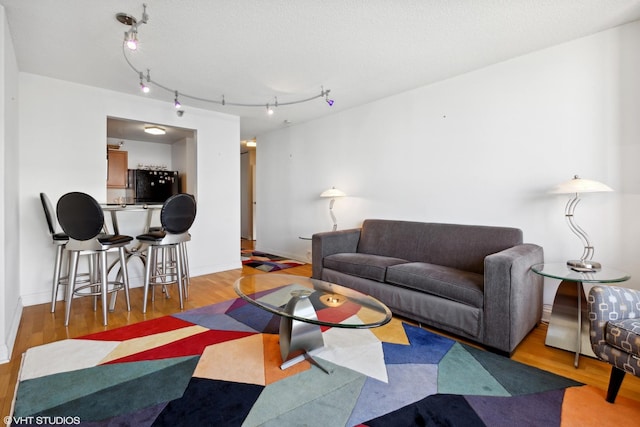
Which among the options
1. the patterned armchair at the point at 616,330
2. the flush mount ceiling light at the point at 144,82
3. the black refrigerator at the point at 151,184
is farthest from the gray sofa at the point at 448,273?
the black refrigerator at the point at 151,184

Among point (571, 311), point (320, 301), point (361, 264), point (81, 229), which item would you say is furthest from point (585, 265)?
point (81, 229)

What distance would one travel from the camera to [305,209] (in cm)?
542

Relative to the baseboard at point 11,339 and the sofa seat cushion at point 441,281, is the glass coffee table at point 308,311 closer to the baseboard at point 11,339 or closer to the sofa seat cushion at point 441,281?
the sofa seat cushion at point 441,281

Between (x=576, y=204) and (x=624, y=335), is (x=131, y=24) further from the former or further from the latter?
(x=576, y=204)

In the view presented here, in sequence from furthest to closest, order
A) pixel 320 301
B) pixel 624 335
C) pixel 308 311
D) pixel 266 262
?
pixel 266 262 → pixel 320 301 → pixel 308 311 → pixel 624 335

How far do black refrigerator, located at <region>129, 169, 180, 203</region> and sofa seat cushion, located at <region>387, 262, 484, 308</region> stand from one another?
4904mm

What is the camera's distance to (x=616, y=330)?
1614mm

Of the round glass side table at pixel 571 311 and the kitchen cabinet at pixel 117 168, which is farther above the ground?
the kitchen cabinet at pixel 117 168

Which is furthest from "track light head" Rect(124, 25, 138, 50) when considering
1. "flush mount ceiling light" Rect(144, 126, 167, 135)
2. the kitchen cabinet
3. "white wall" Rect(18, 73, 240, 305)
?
the kitchen cabinet

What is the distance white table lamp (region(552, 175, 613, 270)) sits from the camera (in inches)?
89.0

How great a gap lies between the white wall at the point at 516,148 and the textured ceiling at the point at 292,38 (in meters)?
0.23

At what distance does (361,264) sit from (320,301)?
1.16m

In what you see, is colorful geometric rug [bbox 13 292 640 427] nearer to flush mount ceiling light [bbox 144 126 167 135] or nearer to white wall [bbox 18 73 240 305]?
white wall [bbox 18 73 240 305]

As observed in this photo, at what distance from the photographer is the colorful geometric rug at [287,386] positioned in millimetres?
1552
